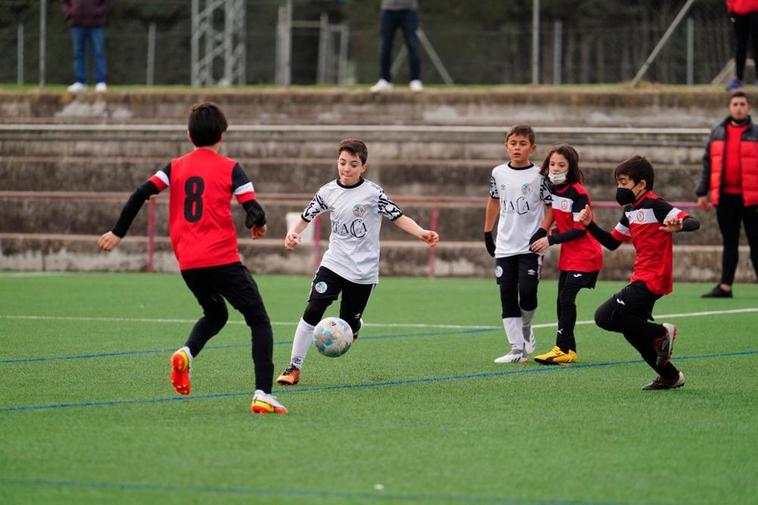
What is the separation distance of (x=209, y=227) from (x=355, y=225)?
1944mm

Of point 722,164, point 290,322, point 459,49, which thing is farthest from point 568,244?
point 459,49

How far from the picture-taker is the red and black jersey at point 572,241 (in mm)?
10578

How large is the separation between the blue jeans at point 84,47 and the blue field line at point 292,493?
1935cm

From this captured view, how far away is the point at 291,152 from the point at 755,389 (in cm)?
1507

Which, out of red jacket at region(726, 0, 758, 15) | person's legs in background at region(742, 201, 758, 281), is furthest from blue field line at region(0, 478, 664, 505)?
red jacket at region(726, 0, 758, 15)

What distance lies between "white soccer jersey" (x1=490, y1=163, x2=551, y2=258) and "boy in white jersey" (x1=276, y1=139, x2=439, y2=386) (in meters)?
1.28

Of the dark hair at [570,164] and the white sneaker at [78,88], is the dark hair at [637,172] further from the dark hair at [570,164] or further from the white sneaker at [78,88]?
the white sneaker at [78,88]

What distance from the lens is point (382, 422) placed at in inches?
297

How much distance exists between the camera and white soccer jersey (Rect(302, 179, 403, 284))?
9.66 metres

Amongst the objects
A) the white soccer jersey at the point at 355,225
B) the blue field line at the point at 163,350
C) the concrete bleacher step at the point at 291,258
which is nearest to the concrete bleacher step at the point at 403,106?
the concrete bleacher step at the point at 291,258

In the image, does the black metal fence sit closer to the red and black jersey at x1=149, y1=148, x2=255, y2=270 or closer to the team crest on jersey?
the team crest on jersey

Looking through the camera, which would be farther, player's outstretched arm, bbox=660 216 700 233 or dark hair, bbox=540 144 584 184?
dark hair, bbox=540 144 584 184

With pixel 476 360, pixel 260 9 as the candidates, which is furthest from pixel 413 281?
pixel 260 9

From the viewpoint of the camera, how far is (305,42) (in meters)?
33.8
